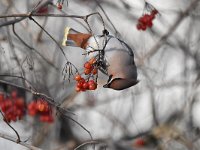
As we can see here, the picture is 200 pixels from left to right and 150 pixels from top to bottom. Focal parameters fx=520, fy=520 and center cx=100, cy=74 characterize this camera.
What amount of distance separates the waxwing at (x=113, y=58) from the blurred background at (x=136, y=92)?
187 centimetres

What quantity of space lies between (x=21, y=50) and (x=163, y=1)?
1.36m

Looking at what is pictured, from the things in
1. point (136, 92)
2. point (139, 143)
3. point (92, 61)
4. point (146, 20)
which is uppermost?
point (146, 20)

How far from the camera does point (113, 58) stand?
7.50ft

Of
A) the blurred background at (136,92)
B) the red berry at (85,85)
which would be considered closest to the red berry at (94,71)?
the red berry at (85,85)

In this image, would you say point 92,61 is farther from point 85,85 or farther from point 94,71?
point 85,85

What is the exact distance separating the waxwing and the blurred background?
187 cm

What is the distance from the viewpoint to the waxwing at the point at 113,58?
90.2 inches

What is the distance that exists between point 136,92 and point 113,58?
216 cm

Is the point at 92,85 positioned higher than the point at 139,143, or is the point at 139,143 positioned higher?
the point at 92,85

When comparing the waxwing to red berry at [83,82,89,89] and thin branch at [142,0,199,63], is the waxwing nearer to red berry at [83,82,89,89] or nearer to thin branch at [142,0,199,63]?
red berry at [83,82,89,89]

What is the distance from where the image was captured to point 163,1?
14.9 feet

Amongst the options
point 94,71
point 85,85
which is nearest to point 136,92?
point 85,85

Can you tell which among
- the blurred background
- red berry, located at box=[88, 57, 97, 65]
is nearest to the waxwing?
red berry, located at box=[88, 57, 97, 65]

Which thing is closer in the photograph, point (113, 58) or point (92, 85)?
point (113, 58)
